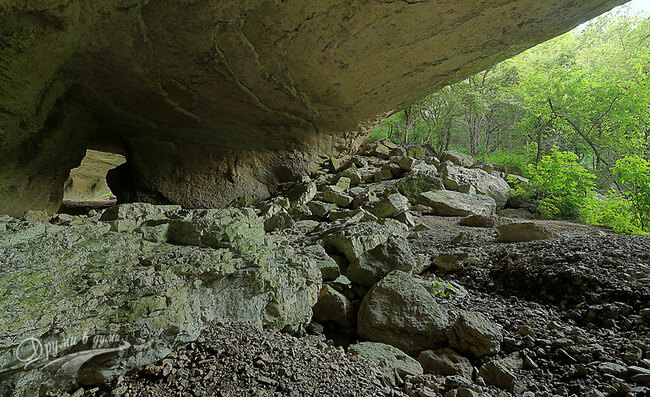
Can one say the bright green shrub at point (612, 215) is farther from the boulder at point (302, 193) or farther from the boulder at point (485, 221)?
the boulder at point (302, 193)

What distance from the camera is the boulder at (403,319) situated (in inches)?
92.7

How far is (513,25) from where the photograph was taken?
16.1ft

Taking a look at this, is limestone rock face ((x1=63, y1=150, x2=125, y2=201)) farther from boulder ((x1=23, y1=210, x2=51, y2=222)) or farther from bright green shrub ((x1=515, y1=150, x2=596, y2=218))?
bright green shrub ((x1=515, y1=150, x2=596, y2=218))

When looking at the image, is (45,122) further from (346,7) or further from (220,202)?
(346,7)

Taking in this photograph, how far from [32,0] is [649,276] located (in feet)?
22.7

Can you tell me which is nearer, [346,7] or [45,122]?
[346,7]

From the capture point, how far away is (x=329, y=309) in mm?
2668

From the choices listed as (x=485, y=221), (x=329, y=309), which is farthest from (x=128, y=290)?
(x=485, y=221)

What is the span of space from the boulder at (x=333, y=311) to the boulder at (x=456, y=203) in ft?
15.4

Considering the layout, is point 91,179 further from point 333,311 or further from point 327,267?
point 333,311

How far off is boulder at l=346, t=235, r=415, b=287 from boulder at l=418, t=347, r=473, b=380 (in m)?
0.99

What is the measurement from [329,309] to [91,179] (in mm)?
17460

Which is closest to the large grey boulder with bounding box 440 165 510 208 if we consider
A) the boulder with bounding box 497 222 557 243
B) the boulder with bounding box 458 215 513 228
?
the boulder with bounding box 458 215 513 228

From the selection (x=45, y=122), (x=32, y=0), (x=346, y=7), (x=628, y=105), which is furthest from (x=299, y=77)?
(x=628, y=105)
